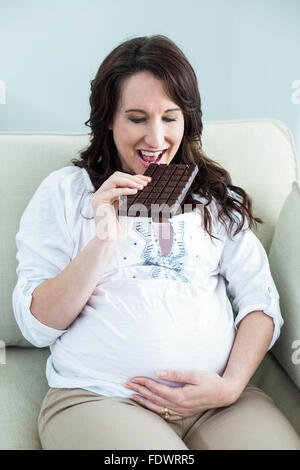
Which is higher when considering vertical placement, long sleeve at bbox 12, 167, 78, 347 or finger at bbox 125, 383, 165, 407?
long sleeve at bbox 12, 167, 78, 347

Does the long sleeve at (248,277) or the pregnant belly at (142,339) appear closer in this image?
the pregnant belly at (142,339)

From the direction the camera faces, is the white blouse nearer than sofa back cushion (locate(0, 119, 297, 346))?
Yes

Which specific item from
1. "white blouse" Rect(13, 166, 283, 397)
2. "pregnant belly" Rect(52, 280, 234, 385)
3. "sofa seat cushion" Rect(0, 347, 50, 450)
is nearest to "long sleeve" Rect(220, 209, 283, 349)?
"white blouse" Rect(13, 166, 283, 397)

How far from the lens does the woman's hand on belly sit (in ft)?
3.77

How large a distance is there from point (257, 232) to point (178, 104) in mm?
469

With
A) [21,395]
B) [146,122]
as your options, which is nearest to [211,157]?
[146,122]

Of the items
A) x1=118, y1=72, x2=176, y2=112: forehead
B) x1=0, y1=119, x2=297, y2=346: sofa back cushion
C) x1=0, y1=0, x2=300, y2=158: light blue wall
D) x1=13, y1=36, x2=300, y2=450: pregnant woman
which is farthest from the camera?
x1=0, y1=0, x2=300, y2=158: light blue wall

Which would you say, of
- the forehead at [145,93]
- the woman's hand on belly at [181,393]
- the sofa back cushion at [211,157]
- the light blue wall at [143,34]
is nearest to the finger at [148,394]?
the woman's hand on belly at [181,393]

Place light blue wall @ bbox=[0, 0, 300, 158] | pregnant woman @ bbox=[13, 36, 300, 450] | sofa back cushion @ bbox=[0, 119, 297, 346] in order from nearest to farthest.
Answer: pregnant woman @ bbox=[13, 36, 300, 450] < sofa back cushion @ bbox=[0, 119, 297, 346] < light blue wall @ bbox=[0, 0, 300, 158]

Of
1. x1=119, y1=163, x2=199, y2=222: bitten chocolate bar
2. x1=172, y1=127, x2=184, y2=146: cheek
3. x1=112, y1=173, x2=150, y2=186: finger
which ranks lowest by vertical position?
x1=119, y1=163, x2=199, y2=222: bitten chocolate bar

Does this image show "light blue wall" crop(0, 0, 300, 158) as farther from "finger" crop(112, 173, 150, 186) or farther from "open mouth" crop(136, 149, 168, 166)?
"finger" crop(112, 173, 150, 186)

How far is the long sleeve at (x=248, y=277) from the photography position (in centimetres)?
131

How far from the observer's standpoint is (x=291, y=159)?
5.40ft

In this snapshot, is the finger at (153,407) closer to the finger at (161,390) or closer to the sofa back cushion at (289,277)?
the finger at (161,390)
